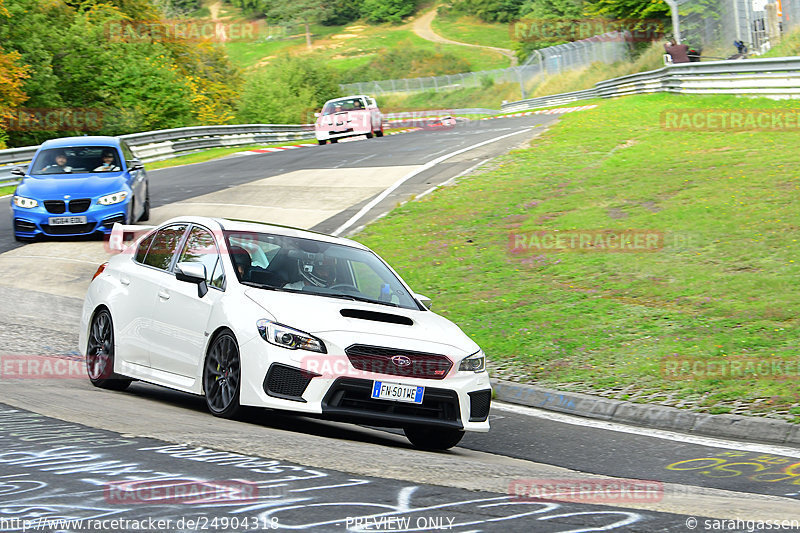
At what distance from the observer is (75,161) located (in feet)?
59.1

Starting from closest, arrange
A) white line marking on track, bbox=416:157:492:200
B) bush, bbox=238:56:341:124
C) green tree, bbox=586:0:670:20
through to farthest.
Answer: white line marking on track, bbox=416:157:492:200 < green tree, bbox=586:0:670:20 < bush, bbox=238:56:341:124

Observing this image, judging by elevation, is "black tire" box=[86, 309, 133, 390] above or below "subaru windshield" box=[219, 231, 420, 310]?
below

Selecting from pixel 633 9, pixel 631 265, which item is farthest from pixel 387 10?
pixel 631 265

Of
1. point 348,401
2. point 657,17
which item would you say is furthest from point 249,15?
point 348,401

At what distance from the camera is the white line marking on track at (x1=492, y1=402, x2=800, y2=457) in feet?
25.8

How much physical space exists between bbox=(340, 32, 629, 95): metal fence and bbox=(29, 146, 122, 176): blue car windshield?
47132mm

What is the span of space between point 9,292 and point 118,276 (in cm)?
565

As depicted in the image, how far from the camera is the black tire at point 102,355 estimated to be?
30.3 feet

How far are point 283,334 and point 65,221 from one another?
10869mm

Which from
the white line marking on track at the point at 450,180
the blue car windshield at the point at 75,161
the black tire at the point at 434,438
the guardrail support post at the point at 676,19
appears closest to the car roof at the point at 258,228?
the black tire at the point at 434,438

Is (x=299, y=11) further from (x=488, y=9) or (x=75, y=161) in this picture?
(x=75, y=161)

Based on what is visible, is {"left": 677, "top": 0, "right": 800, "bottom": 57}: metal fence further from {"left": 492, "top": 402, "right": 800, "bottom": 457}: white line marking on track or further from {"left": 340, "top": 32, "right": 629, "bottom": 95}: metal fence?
{"left": 492, "top": 402, "right": 800, "bottom": 457}: white line marking on track

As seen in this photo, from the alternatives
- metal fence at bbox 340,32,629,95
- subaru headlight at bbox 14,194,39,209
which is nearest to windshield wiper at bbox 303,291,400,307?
subaru headlight at bbox 14,194,39,209

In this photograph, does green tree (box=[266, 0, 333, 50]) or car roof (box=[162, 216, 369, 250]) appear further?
green tree (box=[266, 0, 333, 50])
